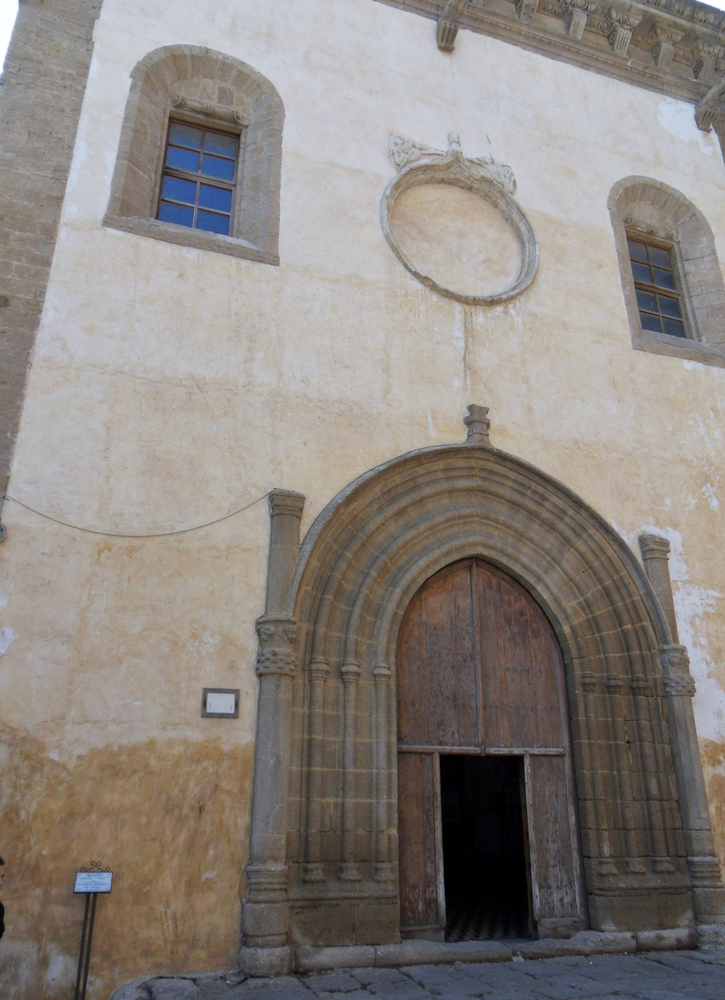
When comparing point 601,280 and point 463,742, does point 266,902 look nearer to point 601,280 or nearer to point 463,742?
point 463,742

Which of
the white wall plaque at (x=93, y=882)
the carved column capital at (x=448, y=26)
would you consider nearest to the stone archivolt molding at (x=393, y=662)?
the white wall plaque at (x=93, y=882)

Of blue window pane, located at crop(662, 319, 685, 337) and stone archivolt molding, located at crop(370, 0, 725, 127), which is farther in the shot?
stone archivolt molding, located at crop(370, 0, 725, 127)

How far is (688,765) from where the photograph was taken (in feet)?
20.3

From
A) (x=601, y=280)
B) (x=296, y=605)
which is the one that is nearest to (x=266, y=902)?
(x=296, y=605)

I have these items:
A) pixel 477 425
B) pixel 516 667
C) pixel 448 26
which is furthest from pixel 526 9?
pixel 516 667

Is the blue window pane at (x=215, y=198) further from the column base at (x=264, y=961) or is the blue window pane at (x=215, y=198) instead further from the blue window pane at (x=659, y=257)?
the column base at (x=264, y=961)

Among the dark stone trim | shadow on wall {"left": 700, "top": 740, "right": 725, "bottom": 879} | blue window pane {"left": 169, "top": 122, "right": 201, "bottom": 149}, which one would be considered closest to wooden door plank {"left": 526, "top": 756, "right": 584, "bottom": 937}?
shadow on wall {"left": 700, "top": 740, "right": 725, "bottom": 879}

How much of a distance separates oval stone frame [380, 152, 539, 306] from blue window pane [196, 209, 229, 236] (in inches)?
54.6

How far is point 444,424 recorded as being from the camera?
6590 millimetres

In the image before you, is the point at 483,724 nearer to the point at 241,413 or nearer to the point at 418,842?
the point at 418,842

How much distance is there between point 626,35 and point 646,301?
327cm

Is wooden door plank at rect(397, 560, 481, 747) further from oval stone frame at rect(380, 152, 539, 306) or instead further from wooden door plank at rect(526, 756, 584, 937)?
oval stone frame at rect(380, 152, 539, 306)

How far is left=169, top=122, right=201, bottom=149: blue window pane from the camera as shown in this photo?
7242 millimetres

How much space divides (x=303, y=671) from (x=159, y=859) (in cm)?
145
